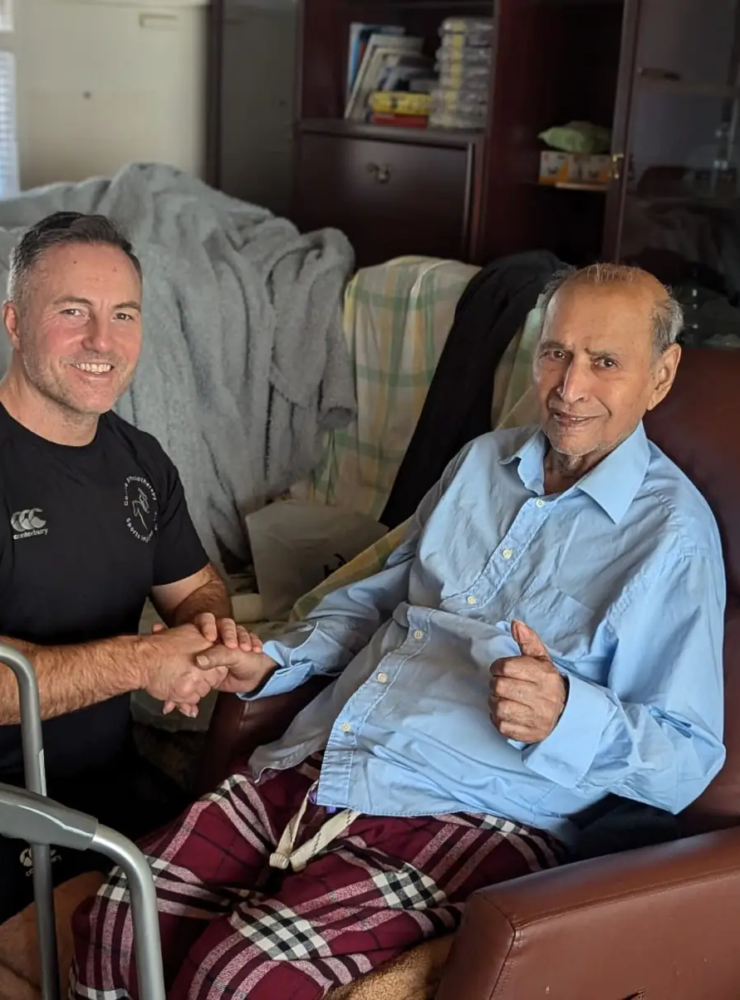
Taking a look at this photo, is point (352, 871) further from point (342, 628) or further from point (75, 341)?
point (75, 341)

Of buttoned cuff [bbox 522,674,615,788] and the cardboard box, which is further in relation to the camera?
the cardboard box

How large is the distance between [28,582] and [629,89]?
141 centimetres

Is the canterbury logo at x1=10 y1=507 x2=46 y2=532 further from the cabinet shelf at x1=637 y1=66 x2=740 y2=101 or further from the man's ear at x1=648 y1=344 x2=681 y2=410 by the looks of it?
the cabinet shelf at x1=637 y1=66 x2=740 y2=101

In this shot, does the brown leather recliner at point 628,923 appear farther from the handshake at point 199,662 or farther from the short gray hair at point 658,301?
the handshake at point 199,662

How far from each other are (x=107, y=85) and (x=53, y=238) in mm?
2051

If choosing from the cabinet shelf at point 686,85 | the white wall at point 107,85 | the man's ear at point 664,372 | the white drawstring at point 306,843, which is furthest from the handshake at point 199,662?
the white wall at point 107,85

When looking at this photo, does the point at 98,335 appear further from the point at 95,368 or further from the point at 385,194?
the point at 385,194

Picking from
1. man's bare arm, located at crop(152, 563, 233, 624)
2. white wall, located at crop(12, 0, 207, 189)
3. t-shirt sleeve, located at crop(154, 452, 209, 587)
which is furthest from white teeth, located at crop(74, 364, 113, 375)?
white wall, located at crop(12, 0, 207, 189)

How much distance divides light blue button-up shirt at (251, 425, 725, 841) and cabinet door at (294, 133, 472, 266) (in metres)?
1.22

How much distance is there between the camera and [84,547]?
1.78 meters

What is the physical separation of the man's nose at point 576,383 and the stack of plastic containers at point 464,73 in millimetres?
1327

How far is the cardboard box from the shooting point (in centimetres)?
273

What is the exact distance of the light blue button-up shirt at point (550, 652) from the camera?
4.85ft

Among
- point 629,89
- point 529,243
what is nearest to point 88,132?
point 529,243
